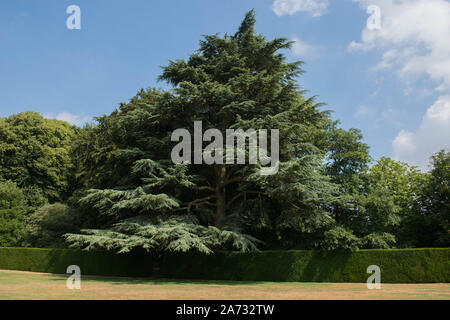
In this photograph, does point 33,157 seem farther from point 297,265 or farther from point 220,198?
point 297,265

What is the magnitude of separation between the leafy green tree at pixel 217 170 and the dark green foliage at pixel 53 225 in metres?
6.47

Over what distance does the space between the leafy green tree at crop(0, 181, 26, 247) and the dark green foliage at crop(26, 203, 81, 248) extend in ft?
10.3

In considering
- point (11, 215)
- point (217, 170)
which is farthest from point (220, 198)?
point (11, 215)

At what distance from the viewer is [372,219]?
70.0ft

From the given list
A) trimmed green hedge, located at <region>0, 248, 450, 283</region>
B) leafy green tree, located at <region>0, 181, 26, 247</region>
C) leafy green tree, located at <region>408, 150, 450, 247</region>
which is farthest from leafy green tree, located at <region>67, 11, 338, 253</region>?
leafy green tree, located at <region>0, 181, 26, 247</region>

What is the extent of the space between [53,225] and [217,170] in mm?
16274

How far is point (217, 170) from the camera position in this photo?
2025cm

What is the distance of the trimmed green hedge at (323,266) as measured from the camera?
Answer: 1766 cm

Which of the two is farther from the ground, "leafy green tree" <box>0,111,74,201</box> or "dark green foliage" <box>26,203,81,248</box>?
"leafy green tree" <box>0,111,74,201</box>

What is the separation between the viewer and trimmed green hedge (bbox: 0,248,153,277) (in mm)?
21594

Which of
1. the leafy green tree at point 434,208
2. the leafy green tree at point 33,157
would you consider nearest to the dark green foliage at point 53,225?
the leafy green tree at point 33,157

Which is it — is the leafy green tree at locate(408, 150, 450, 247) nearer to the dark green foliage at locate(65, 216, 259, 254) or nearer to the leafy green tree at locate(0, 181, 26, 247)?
the dark green foliage at locate(65, 216, 259, 254)
